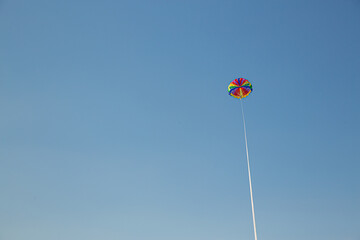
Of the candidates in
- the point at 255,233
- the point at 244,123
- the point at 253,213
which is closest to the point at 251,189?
the point at 253,213

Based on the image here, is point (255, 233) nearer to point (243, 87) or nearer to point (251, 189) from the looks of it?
point (251, 189)

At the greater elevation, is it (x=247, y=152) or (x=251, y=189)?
(x=247, y=152)

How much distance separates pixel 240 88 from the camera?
23.0 meters

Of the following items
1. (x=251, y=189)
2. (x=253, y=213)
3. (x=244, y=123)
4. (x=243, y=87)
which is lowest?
(x=253, y=213)

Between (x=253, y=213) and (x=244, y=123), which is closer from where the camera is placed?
(x=253, y=213)

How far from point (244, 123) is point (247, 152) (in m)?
2.69

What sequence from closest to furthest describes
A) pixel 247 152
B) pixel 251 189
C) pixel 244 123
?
pixel 251 189, pixel 247 152, pixel 244 123

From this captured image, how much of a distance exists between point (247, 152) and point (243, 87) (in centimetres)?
593

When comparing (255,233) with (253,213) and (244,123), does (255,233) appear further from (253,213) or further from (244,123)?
(244,123)

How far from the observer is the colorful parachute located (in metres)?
22.8

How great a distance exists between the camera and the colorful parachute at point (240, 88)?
2275cm

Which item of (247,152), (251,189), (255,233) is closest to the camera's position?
(255,233)

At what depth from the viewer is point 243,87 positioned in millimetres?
22859

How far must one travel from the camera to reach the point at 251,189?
1853 centimetres
